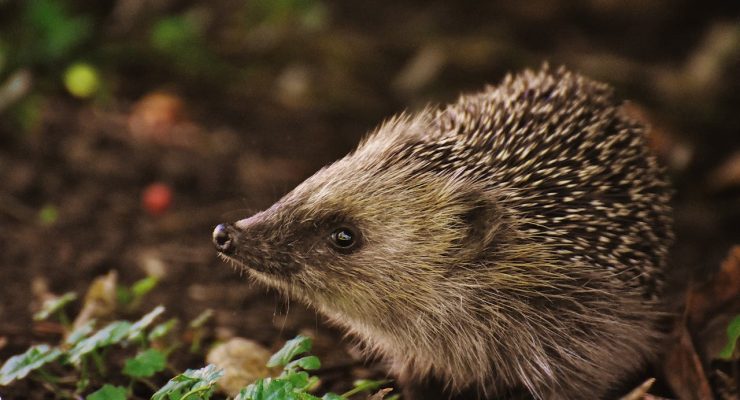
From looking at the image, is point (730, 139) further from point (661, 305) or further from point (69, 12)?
point (69, 12)

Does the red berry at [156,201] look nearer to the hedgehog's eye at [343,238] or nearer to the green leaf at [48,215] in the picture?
the green leaf at [48,215]

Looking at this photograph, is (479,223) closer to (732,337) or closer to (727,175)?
(732,337)

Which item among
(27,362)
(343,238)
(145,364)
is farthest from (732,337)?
(27,362)

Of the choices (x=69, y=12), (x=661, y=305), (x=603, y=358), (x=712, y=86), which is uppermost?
(x=69, y=12)

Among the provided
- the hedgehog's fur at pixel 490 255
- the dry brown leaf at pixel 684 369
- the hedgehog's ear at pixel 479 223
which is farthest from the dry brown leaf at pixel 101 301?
the dry brown leaf at pixel 684 369

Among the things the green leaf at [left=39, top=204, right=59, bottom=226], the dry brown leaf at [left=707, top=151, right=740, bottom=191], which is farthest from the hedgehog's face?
the dry brown leaf at [left=707, top=151, right=740, bottom=191]

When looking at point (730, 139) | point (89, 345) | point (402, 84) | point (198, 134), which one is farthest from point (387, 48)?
point (89, 345)
